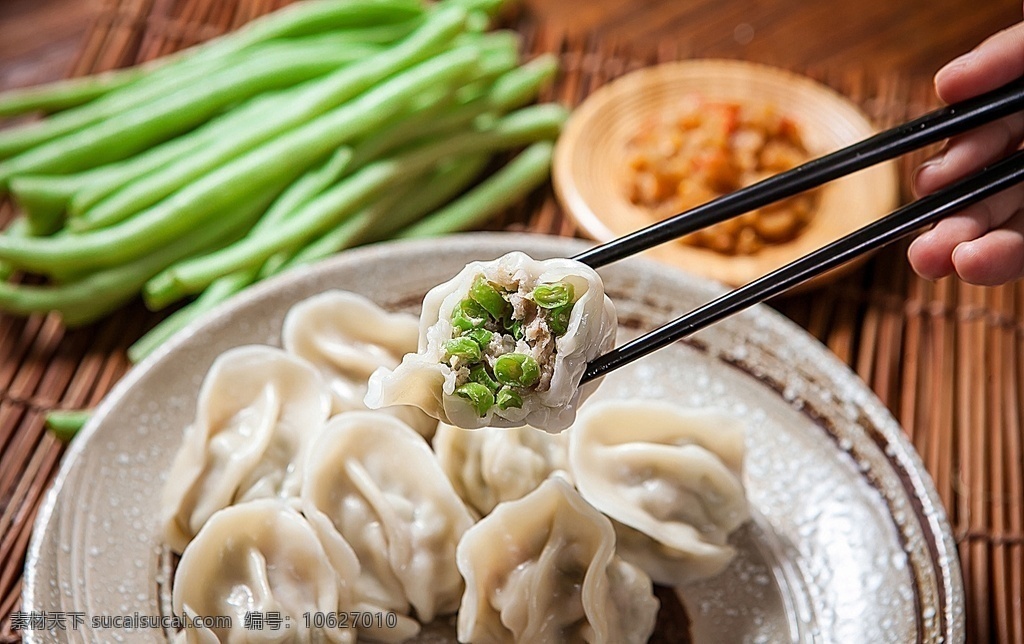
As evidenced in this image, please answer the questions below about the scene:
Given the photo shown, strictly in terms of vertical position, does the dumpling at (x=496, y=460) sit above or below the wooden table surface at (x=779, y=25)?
below

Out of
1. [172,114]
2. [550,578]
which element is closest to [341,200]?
[172,114]

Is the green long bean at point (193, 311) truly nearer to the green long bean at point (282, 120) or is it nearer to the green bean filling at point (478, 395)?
the green long bean at point (282, 120)

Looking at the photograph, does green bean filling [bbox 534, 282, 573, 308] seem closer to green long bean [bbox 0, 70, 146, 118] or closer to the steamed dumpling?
the steamed dumpling

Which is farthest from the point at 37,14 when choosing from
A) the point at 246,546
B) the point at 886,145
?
the point at 886,145

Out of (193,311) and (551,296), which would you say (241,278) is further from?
(551,296)

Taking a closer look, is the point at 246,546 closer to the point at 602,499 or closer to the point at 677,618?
the point at 602,499

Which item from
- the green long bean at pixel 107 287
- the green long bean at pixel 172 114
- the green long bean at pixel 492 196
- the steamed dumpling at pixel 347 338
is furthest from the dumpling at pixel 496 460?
the green long bean at pixel 172 114
